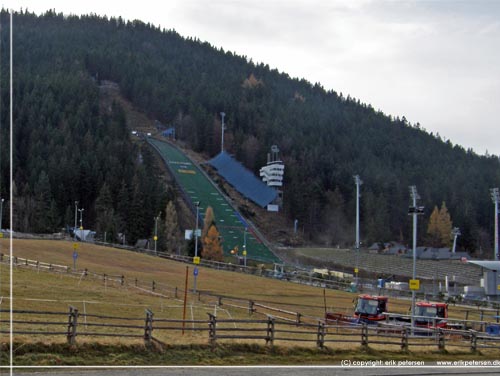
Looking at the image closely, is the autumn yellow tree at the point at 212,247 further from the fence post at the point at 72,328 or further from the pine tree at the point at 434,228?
the fence post at the point at 72,328

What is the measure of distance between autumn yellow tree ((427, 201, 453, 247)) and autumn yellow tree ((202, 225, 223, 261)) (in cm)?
5875

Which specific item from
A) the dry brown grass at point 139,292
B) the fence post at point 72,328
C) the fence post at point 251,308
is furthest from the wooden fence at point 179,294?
the fence post at point 72,328

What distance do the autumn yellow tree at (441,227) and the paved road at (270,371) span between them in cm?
12774

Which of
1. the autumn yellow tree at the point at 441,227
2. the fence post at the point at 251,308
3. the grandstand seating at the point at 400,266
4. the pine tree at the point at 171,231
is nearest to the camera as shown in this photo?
the fence post at the point at 251,308

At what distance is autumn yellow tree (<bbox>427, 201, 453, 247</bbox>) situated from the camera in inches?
5839

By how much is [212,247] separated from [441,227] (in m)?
60.7

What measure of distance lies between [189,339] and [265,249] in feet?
327

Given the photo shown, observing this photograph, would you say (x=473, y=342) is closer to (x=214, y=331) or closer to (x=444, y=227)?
(x=214, y=331)

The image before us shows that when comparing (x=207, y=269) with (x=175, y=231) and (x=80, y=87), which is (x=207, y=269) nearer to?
(x=175, y=231)

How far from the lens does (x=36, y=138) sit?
14662 cm

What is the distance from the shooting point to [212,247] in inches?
4304

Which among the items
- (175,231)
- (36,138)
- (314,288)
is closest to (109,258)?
(314,288)

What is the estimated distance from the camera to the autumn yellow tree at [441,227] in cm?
14831

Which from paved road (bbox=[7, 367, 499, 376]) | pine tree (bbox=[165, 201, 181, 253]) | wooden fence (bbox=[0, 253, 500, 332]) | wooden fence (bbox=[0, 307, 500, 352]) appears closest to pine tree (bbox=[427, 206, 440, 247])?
pine tree (bbox=[165, 201, 181, 253])
